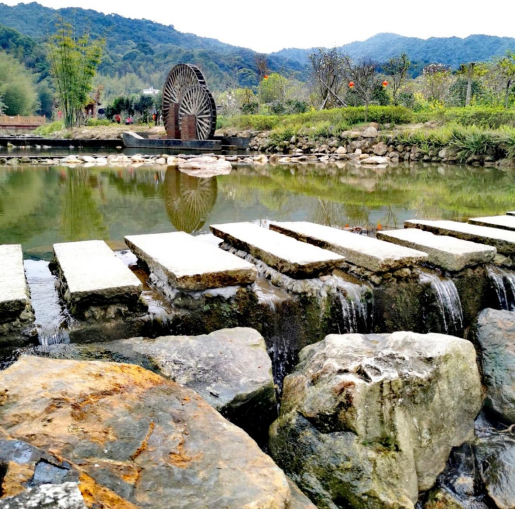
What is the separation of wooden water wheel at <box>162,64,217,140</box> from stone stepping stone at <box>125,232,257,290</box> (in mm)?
20168

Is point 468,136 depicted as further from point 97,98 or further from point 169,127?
point 97,98

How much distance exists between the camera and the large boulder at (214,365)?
66.9 inches

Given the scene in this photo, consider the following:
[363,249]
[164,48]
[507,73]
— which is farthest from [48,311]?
[164,48]

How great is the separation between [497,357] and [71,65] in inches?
1250

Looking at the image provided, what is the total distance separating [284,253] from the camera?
2.62 metres

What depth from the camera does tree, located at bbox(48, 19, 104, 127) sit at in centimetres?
2916

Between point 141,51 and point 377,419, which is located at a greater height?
point 141,51

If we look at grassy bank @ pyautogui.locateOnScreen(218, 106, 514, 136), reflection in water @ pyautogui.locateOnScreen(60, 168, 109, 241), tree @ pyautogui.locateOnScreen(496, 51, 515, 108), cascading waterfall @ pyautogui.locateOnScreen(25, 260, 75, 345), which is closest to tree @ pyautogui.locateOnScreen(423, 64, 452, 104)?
tree @ pyautogui.locateOnScreen(496, 51, 515, 108)

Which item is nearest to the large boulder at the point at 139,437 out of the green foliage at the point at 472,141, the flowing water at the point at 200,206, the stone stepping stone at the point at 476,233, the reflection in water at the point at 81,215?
the flowing water at the point at 200,206

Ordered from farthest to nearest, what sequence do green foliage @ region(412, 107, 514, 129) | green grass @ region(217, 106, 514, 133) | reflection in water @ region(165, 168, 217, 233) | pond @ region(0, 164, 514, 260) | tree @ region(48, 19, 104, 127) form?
tree @ region(48, 19, 104, 127) < green grass @ region(217, 106, 514, 133) < green foliage @ region(412, 107, 514, 129) < reflection in water @ region(165, 168, 217, 233) < pond @ region(0, 164, 514, 260)

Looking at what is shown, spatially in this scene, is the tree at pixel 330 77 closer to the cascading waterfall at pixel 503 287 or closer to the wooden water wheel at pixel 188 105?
the wooden water wheel at pixel 188 105

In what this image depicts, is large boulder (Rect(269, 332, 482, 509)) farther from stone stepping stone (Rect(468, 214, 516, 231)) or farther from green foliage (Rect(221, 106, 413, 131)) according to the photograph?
green foliage (Rect(221, 106, 413, 131))

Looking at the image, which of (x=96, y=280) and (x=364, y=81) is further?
(x=364, y=81)

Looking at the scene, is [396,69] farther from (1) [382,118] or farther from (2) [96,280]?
(2) [96,280]
